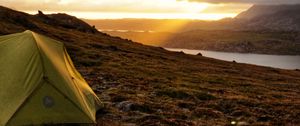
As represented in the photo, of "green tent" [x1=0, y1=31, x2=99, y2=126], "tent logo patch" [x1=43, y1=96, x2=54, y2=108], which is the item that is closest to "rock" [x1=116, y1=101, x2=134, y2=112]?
"green tent" [x1=0, y1=31, x2=99, y2=126]

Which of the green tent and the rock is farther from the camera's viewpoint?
the rock

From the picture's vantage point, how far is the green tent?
17.4 m

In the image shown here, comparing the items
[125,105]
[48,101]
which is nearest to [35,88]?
[48,101]

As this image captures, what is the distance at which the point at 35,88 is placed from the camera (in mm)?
17750

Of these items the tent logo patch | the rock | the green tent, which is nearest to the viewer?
the green tent

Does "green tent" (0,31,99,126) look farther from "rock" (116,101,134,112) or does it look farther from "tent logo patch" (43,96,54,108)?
"rock" (116,101,134,112)

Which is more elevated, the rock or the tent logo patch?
the tent logo patch

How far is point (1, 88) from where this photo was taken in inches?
717

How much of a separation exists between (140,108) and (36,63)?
29.0 feet

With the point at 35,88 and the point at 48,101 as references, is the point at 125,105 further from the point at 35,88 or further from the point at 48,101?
the point at 35,88

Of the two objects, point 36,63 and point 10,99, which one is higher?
point 36,63

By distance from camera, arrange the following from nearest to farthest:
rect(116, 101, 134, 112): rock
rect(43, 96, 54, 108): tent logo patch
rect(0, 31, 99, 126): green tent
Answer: rect(0, 31, 99, 126): green tent, rect(43, 96, 54, 108): tent logo patch, rect(116, 101, 134, 112): rock

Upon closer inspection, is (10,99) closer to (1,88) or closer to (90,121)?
(1,88)

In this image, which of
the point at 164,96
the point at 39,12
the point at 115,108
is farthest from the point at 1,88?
the point at 39,12
